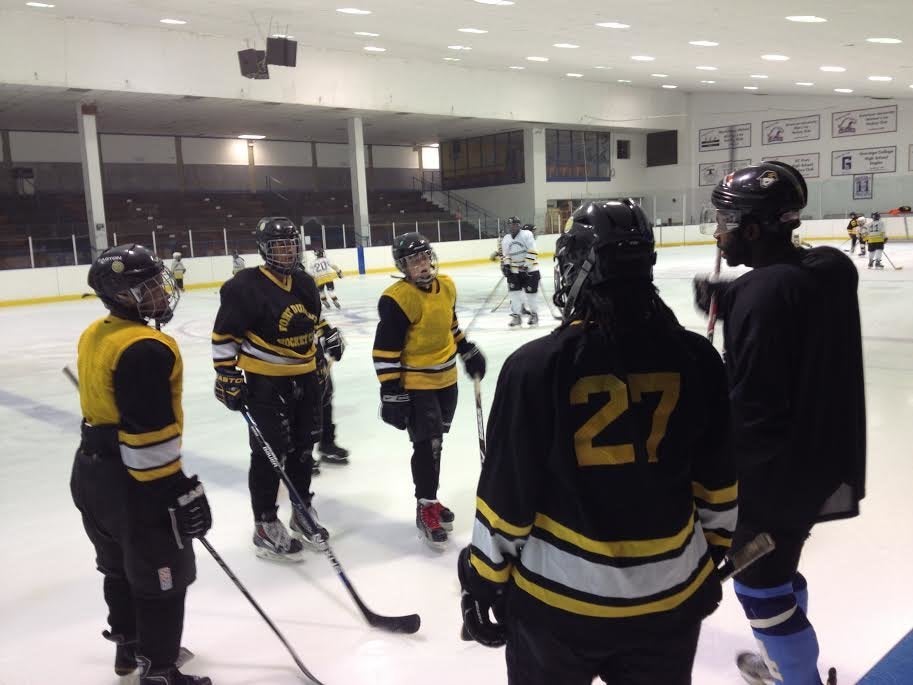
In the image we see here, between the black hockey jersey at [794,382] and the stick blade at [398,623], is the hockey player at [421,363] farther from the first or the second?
the black hockey jersey at [794,382]

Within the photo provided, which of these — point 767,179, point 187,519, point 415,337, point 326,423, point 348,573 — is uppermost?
point 767,179

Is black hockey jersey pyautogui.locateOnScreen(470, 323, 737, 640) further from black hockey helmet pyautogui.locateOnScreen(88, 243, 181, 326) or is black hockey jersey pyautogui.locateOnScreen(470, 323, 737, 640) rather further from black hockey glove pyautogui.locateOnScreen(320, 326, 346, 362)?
black hockey glove pyautogui.locateOnScreen(320, 326, 346, 362)

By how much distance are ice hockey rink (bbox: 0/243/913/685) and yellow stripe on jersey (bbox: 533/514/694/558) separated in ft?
0.60

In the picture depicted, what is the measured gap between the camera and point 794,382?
1649 millimetres

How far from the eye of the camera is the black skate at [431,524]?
313 centimetres

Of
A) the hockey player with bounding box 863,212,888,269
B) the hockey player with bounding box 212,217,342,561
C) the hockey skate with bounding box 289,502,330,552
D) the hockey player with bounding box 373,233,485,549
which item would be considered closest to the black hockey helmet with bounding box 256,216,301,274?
the hockey player with bounding box 212,217,342,561

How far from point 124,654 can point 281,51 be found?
41.7 ft

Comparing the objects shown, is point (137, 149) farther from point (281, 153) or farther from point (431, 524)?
point (431, 524)

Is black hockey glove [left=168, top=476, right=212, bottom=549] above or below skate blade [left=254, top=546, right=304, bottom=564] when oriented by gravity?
above

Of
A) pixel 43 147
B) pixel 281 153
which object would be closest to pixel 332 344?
pixel 43 147

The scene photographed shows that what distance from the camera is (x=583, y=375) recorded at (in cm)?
114

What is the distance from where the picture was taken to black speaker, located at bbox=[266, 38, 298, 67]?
13.1 m

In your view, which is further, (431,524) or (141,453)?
(431,524)

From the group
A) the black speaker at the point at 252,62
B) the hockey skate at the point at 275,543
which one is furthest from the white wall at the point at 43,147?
the hockey skate at the point at 275,543
